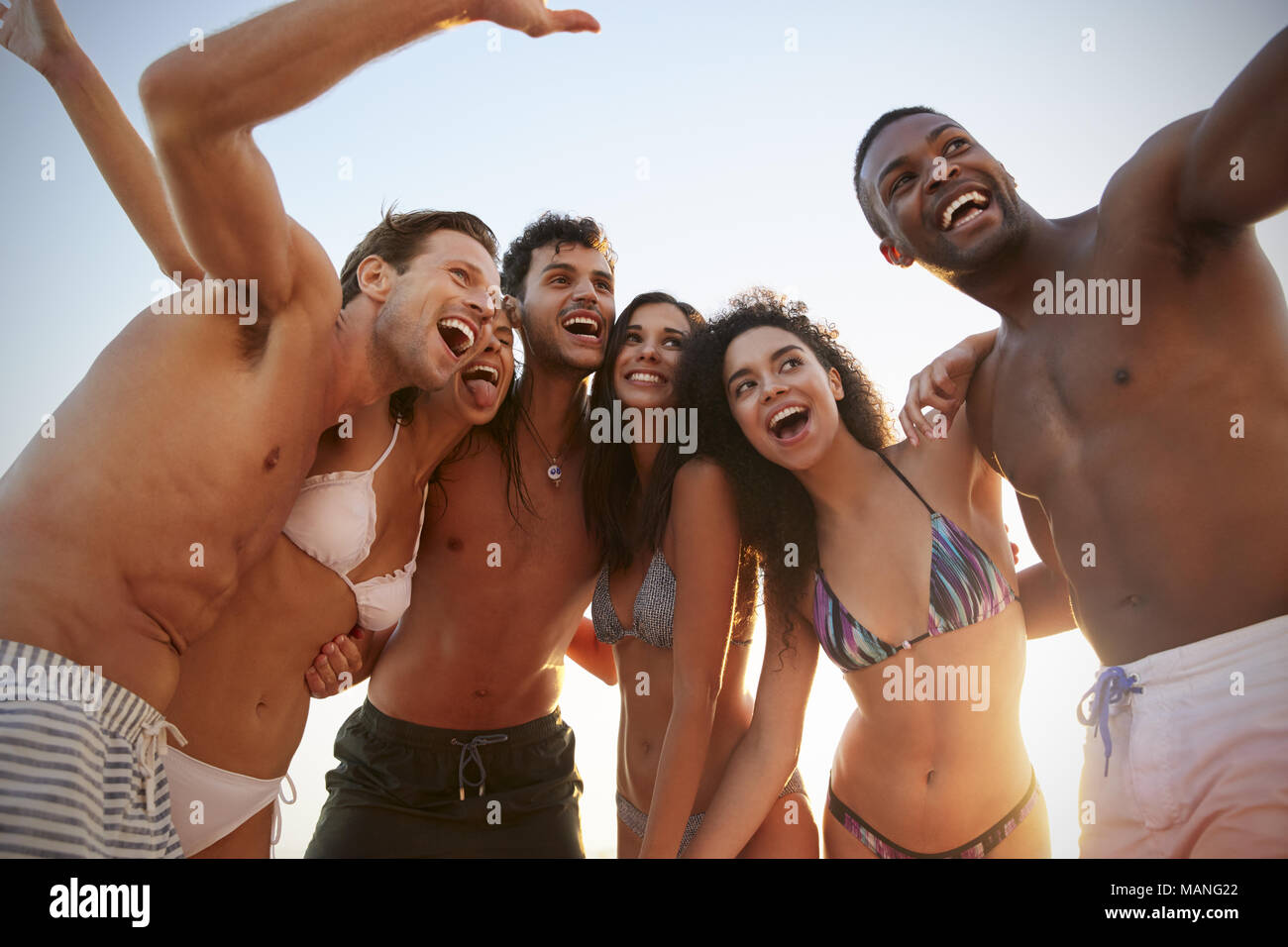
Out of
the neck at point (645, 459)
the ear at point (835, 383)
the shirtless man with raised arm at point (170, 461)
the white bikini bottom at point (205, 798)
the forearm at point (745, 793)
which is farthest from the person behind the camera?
the neck at point (645, 459)

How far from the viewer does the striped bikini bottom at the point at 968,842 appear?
3137 millimetres

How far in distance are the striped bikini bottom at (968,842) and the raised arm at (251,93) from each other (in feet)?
10.6

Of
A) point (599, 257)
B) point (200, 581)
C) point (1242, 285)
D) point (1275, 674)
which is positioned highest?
point (599, 257)

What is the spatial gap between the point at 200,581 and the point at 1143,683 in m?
3.35

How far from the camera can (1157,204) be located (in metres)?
2.92

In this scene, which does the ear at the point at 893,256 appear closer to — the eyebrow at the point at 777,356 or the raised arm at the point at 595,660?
the eyebrow at the point at 777,356

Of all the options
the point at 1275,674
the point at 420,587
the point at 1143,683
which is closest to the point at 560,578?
the point at 420,587

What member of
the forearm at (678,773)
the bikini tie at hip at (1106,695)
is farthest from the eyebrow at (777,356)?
the bikini tie at hip at (1106,695)

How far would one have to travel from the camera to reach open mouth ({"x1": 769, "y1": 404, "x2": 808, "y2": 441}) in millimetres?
3662

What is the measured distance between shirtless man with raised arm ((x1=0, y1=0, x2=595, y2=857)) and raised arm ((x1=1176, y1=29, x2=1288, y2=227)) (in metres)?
2.25

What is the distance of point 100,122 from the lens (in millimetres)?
3344

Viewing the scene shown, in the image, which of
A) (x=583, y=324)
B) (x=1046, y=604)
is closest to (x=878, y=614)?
(x=1046, y=604)
